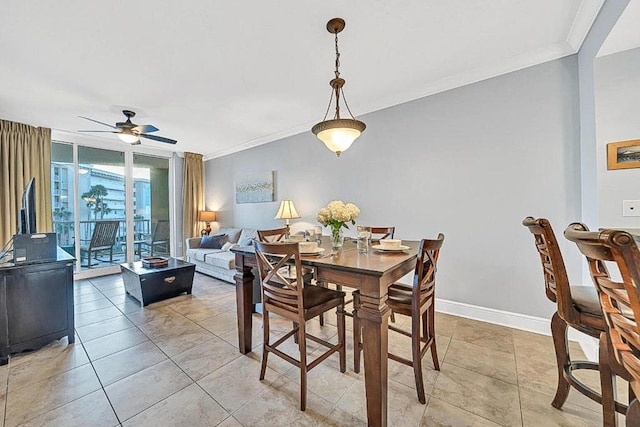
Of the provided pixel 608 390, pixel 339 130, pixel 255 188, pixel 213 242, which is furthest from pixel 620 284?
pixel 213 242

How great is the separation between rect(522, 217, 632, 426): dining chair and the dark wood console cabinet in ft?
11.5

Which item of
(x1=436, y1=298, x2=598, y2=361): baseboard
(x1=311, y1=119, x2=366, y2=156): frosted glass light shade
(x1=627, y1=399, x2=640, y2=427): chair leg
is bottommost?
(x1=436, y1=298, x2=598, y2=361): baseboard

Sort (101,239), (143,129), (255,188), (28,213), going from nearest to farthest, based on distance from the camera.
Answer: (28,213) → (143,129) → (101,239) → (255,188)

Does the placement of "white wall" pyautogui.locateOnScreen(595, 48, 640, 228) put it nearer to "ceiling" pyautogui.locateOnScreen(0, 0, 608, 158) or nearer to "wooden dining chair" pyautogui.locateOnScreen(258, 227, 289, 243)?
"ceiling" pyautogui.locateOnScreen(0, 0, 608, 158)

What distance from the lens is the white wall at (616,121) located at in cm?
176

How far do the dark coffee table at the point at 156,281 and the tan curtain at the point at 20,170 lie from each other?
68.8 inches

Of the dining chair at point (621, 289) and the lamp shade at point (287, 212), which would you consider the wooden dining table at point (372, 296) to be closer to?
the dining chair at point (621, 289)

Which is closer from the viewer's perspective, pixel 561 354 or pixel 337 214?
pixel 561 354

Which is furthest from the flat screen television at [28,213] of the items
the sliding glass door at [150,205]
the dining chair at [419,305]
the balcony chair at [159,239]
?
the balcony chair at [159,239]

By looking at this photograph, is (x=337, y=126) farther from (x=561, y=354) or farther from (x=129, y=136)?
(x=129, y=136)

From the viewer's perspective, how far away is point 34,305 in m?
2.09

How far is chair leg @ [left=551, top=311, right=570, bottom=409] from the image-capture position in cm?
142

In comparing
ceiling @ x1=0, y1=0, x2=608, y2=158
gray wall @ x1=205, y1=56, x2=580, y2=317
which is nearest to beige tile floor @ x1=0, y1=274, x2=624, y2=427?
gray wall @ x1=205, y1=56, x2=580, y2=317

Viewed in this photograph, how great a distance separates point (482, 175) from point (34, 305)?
164 inches
